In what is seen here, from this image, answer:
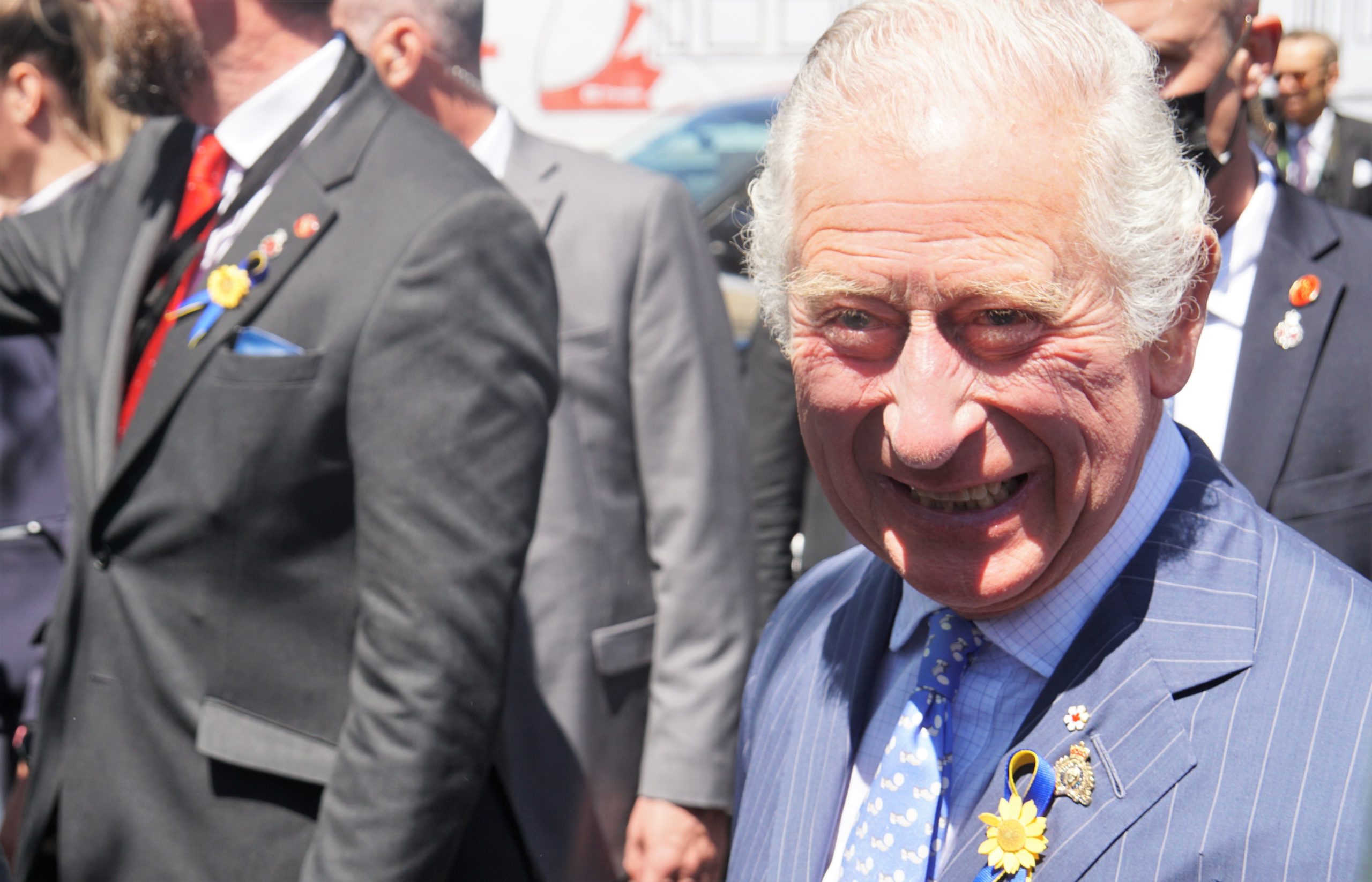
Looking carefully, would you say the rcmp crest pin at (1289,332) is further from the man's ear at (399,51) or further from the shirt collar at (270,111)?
the man's ear at (399,51)

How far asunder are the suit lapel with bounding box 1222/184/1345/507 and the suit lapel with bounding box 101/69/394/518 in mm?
1545

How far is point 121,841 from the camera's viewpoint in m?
2.16

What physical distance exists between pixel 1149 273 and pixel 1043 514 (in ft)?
0.90

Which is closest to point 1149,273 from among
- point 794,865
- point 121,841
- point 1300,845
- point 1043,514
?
point 1043,514

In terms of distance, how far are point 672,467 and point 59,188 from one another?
2047mm

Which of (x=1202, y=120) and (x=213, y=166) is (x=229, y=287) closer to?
Result: (x=213, y=166)

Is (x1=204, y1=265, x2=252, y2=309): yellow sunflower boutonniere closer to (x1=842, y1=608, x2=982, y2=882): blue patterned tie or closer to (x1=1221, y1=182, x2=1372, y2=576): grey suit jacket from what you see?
(x1=842, y1=608, x2=982, y2=882): blue patterned tie

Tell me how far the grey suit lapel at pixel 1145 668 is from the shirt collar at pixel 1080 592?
0.02 meters

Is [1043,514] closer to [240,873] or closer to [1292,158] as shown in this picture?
[240,873]

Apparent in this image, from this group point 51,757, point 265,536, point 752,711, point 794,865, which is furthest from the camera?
point 51,757

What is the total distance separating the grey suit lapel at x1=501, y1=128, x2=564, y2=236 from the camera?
2.91m

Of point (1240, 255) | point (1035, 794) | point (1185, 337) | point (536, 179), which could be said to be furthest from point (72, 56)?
point (1035, 794)

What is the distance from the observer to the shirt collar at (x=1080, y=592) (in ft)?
4.72

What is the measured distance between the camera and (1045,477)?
54.0 inches
